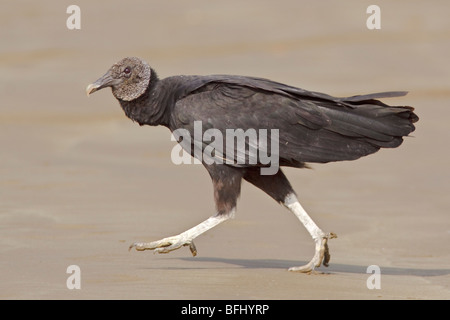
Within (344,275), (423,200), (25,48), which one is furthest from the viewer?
(25,48)

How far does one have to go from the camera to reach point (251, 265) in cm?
707

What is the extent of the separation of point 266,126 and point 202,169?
4.50 meters

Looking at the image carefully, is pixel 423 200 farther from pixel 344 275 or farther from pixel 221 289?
pixel 221 289

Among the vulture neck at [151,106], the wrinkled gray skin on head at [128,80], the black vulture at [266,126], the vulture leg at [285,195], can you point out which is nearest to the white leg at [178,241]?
the black vulture at [266,126]

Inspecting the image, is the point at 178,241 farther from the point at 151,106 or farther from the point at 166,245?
the point at 151,106

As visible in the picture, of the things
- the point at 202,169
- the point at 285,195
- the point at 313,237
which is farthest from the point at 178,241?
the point at 202,169

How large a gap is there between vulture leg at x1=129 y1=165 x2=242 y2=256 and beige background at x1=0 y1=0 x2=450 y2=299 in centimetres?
15

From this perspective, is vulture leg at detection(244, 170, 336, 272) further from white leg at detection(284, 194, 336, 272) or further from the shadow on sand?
the shadow on sand

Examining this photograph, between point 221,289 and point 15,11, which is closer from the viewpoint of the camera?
point 221,289

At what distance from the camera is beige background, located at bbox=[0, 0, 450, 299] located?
6.61 metres

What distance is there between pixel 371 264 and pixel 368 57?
628cm

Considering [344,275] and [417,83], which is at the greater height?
[417,83]

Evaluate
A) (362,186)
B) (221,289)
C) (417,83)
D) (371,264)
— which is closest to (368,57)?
(417,83)

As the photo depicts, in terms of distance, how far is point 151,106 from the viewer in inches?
276
